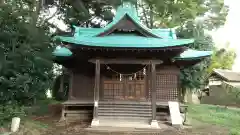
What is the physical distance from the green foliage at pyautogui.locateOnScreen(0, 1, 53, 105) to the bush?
0.70 m

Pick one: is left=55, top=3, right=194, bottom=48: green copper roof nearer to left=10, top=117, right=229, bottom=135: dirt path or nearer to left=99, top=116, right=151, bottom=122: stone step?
left=99, top=116, right=151, bottom=122: stone step

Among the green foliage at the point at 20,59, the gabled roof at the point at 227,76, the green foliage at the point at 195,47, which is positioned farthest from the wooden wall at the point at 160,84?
the gabled roof at the point at 227,76

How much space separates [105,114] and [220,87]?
24014 millimetres

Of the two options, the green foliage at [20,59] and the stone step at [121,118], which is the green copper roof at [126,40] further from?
the stone step at [121,118]

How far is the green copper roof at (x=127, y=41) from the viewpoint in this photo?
1259cm

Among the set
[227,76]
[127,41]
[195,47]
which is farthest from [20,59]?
[227,76]

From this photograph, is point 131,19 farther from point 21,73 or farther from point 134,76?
point 21,73

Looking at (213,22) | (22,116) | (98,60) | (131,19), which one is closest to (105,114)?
(98,60)

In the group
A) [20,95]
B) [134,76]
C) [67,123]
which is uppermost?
[134,76]

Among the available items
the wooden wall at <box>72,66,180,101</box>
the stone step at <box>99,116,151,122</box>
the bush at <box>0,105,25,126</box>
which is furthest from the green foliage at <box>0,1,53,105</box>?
the stone step at <box>99,116,151,122</box>

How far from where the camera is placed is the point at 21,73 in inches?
513

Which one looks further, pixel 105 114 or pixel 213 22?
pixel 213 22

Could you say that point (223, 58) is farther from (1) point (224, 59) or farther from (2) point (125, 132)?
(2) point (125, 132)

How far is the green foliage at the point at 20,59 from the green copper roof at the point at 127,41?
5.71 feet
